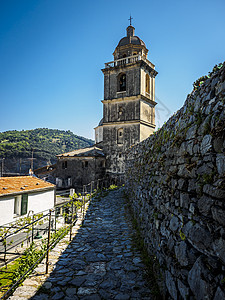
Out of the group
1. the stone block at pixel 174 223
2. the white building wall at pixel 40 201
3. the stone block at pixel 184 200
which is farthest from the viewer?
the white building wall at pixel 40 201

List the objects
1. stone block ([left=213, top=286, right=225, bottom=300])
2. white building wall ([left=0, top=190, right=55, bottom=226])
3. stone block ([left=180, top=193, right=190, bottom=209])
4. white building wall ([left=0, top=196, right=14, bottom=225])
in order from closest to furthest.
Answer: stone block ([left=213, top=286, right=225, bottom=300])
stone block ([left=180, top=193, right=190, bottom=209])
white building wall ([left=0, top=196, right=14, bottom=225])
white building wall ([left=0, top=190, right=55, bottom=226])

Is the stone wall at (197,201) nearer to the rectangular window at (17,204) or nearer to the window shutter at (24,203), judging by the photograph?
the rectangular window at (17,204)

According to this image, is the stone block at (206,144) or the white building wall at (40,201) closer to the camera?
the stone block at (206,144)

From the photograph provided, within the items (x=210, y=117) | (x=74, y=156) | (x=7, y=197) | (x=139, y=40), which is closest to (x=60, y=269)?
(x=210, y=117)

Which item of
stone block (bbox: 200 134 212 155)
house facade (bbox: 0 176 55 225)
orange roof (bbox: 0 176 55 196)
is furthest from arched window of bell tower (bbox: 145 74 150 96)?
stone block (bbox: 200 134 212 155)

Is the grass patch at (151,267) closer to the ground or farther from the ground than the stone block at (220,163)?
closer to the ground

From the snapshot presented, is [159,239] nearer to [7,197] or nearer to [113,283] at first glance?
[113,283]

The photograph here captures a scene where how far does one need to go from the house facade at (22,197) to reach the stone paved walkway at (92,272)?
17.5 feet

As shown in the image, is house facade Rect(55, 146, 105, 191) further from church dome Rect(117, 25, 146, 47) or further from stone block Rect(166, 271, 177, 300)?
stone block Rect(166, 271, 177, 300)

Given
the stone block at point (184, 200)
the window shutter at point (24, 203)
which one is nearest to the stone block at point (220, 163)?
the stone block at point (184, 200)

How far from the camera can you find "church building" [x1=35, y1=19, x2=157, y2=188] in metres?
21.2

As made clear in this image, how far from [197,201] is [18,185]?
1306 cm

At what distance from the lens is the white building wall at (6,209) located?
34.3ft

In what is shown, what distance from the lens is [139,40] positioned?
22.5 metres
